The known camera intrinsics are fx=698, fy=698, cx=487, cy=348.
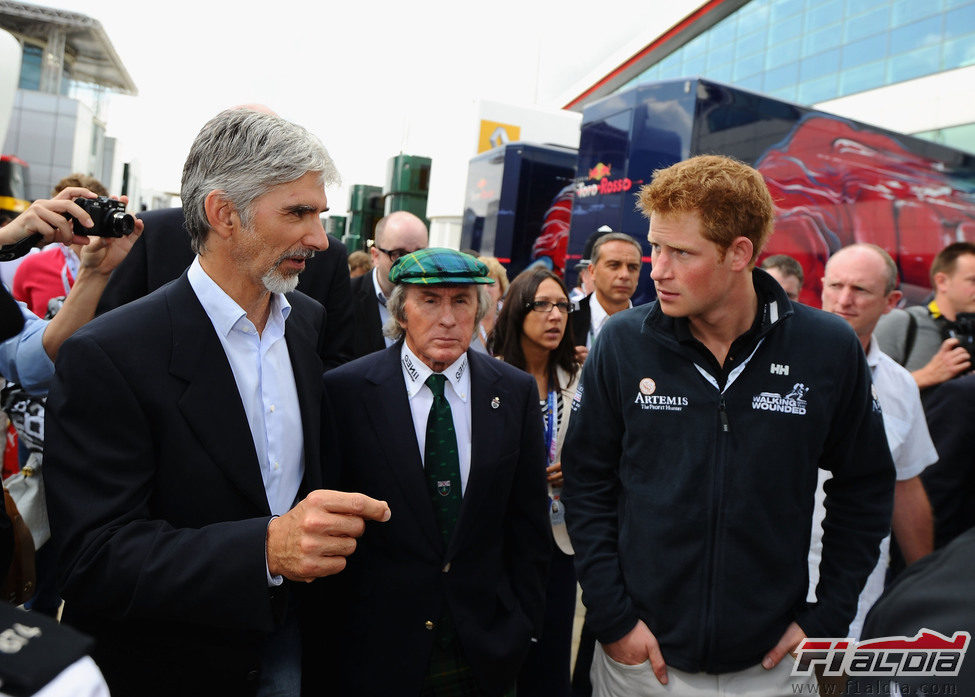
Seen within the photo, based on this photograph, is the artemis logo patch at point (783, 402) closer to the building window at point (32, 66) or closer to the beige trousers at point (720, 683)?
the beige trousers at point (720, 683)

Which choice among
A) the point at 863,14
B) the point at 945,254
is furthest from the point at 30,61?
the point at 945,254

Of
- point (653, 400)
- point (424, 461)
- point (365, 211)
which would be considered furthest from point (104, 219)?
point (365, 211)

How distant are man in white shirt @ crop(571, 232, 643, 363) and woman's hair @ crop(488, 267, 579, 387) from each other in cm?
97

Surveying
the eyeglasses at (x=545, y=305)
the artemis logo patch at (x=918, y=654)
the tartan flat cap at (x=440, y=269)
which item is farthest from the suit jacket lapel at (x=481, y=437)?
the artemis logo patch at (x=918, y=654)

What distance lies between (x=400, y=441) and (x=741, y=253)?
1.14 metres

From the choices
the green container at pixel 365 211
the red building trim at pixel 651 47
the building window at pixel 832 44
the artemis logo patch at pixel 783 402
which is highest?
the red building trim at pixel 651 47

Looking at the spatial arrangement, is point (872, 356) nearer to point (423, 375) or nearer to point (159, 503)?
point (423, 375)

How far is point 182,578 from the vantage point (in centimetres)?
137

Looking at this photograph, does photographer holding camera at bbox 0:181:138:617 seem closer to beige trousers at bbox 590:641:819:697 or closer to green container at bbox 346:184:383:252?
beige trousers at bbox 590:641:819:697

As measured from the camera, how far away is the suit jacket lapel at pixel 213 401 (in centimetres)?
153

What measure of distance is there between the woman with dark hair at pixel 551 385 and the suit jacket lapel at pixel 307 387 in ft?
4.31

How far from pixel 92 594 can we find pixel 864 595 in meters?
2.62

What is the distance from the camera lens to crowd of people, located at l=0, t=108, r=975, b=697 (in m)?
1.43

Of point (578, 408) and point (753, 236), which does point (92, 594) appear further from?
point (753, 236)
